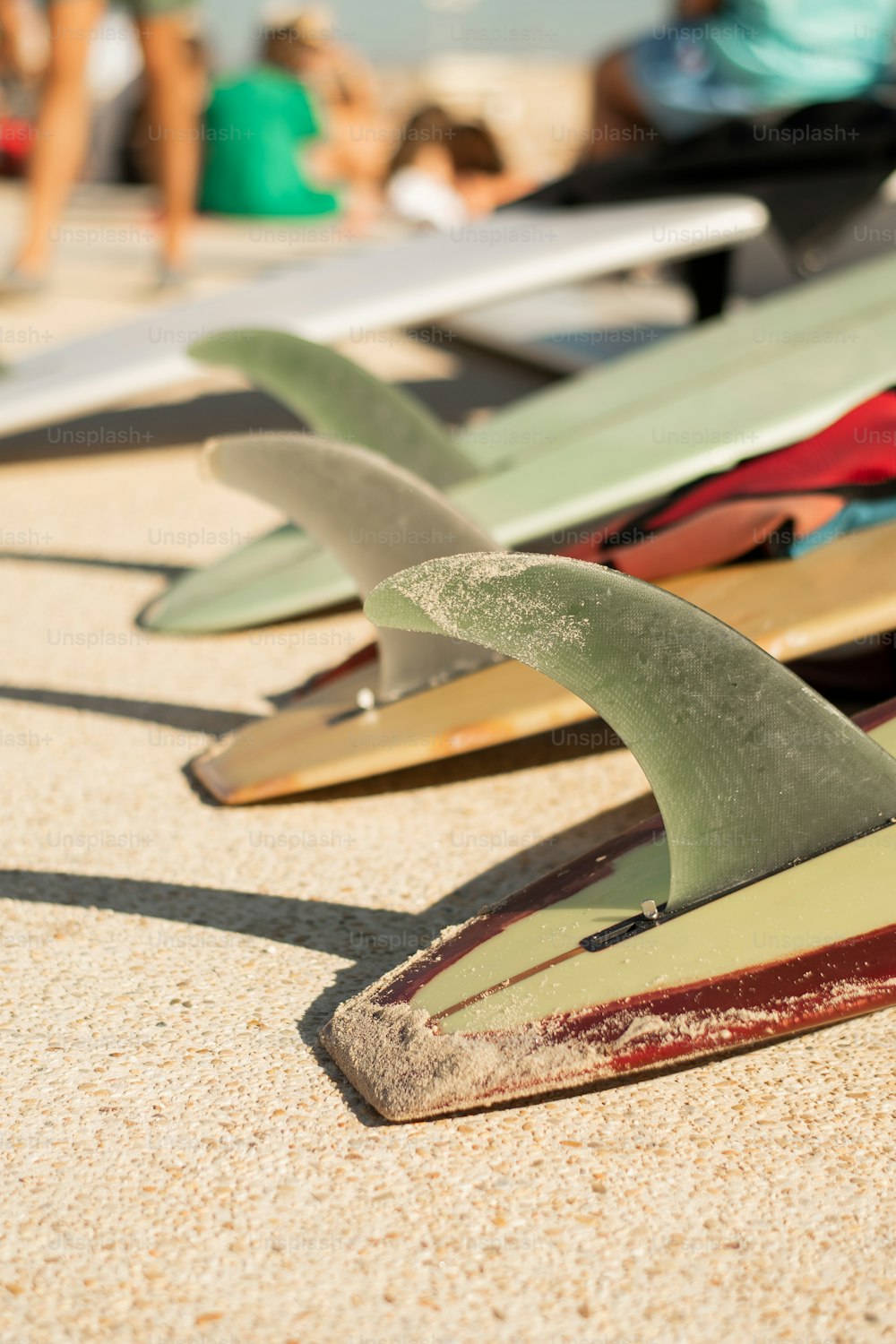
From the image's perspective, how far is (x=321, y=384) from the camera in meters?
2.44

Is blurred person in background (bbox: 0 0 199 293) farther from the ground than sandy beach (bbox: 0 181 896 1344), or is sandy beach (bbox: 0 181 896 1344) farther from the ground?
blurred person in background (bbox: 0 0 199 293)

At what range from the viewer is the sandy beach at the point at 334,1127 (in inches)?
42.3

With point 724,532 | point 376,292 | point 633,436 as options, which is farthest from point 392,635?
point 376,292

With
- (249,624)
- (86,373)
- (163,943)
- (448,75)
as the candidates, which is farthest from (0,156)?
(448,75)

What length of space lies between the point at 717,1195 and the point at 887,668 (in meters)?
1.18

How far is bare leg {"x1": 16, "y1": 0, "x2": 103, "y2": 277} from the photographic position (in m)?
4.72

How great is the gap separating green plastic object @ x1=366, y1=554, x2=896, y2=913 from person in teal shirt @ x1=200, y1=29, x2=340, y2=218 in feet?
24.2

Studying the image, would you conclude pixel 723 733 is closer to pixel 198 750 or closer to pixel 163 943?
pixel 163 943

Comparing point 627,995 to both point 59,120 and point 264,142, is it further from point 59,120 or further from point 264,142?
point 264,142

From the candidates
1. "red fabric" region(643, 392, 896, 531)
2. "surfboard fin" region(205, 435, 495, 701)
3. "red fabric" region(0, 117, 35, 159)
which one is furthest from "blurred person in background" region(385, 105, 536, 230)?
"surfboard fin" region(205, 435, 495, 701)

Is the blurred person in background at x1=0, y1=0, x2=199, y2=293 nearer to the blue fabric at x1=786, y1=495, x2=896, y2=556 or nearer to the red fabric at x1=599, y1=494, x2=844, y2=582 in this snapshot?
the red fabric at x1=599, y1=494, x2=844, y2=582

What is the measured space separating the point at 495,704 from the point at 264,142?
7230mm

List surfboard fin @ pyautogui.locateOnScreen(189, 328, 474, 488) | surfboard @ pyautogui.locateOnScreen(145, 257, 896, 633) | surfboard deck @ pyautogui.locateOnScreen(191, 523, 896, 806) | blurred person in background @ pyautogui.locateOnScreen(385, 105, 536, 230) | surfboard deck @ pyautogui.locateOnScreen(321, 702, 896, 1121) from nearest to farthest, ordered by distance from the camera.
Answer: surfboard deck @ pyautogui.locateOnScreen(321, 702, 896, 1121)
surfboard deck @ pyautogui.locateOnScreen(191, 523, 896, 806)
surfboard fin @ pyautogui.locateOnScreen(189, 328, 474, 488)
surfboard @ pyautogui.locateOnScreen(145, 257, 896, 633)
blurred person in background @ pyautogui.locateOnScreen(385, 105, 536, 230)

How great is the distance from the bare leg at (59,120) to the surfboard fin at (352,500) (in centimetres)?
340
